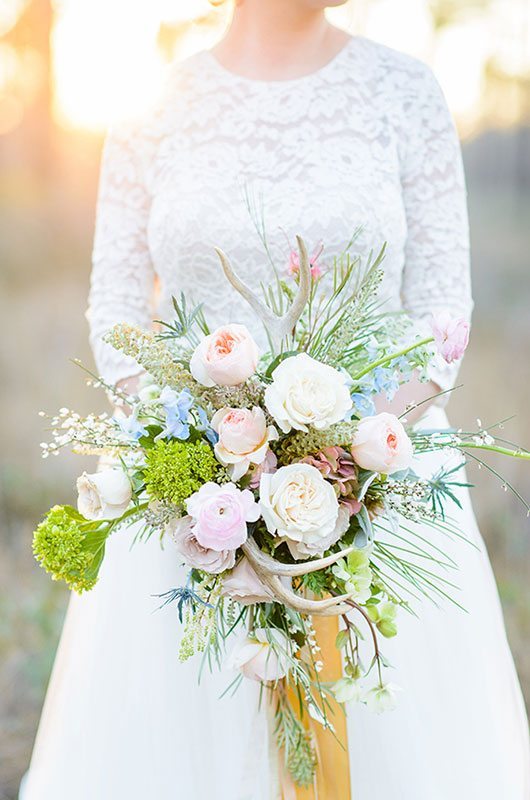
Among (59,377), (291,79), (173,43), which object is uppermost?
(173,43)

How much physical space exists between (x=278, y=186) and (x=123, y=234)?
35 centimetres

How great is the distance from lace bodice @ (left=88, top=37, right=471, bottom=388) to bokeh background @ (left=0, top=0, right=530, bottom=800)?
6.9 inches

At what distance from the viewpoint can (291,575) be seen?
127 centimetres

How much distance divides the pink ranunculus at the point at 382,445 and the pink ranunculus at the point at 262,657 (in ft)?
0.99

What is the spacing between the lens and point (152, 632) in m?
1.84

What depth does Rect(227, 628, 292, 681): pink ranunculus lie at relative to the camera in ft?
4.42

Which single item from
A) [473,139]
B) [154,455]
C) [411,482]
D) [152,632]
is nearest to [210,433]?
[154,455]

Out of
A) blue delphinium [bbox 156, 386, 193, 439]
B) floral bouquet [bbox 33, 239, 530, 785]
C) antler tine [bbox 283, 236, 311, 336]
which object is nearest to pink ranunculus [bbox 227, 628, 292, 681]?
floral bouquet [bbox 33, 239, 530, 785]

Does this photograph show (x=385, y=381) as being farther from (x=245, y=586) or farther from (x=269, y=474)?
(x=245, y=586)

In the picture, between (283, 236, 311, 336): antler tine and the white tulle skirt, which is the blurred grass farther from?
(283, 236, 311, 336): antler tine

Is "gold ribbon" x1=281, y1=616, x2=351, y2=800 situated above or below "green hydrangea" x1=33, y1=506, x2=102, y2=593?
below

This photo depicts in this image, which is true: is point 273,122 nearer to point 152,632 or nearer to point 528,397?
point 152,632

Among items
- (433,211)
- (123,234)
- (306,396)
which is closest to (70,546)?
(306,396)

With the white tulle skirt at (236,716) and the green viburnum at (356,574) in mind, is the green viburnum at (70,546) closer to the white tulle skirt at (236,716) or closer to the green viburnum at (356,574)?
the green viburnum at (356,574)
